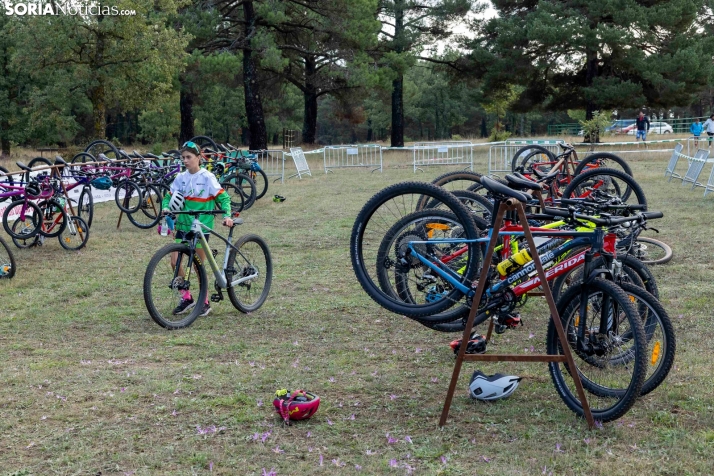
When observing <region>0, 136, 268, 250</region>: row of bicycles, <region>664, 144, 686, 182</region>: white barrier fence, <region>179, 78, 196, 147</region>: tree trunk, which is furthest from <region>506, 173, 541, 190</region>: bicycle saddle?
<region>179, 78, 196, 147</region>: tree trunk

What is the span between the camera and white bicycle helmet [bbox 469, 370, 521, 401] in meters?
4.70

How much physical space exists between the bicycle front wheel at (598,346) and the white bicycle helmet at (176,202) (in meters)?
3.94

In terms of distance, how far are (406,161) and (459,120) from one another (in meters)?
50.3

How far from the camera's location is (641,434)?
4.14 m

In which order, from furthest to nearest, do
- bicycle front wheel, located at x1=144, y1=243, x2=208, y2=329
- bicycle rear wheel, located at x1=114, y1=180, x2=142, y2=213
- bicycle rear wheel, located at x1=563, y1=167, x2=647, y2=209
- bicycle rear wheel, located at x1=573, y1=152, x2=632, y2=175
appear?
bicycle rear wheel, located at x1=114, y1=180, x2=142, y2=213 → bicycle rear wheel, located at x1=573, y1=152, x2=632, y2=175 → bicycle rear wheel, located at x1=563, y1=167, x2=647, y2=209 → bicycle front wheel, located at x1=144, y1=243, x2=208, y2=329

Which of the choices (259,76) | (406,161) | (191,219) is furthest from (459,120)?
(191,219)

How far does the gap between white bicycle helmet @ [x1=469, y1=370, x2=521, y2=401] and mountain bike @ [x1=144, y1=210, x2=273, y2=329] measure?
10.0 feet

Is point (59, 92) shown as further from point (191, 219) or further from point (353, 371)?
point (353, 371)

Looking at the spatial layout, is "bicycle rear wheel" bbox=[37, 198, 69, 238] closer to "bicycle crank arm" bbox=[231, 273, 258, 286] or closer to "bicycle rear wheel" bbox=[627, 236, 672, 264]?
"bicycle crank arm" bbox=[231, 273, 258, 286]

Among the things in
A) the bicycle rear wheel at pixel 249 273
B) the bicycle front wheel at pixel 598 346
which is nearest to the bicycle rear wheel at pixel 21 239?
the bicycle rear wheel at pixel 249 273

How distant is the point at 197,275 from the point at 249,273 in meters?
0.61

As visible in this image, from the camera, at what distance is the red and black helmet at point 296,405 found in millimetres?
4414

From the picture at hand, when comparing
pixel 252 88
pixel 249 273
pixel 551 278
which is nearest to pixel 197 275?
pixel 249 273

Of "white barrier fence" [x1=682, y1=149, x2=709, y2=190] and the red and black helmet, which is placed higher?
"white barrier fence" [x1=682, y1=149, x2=709, y2=190]
